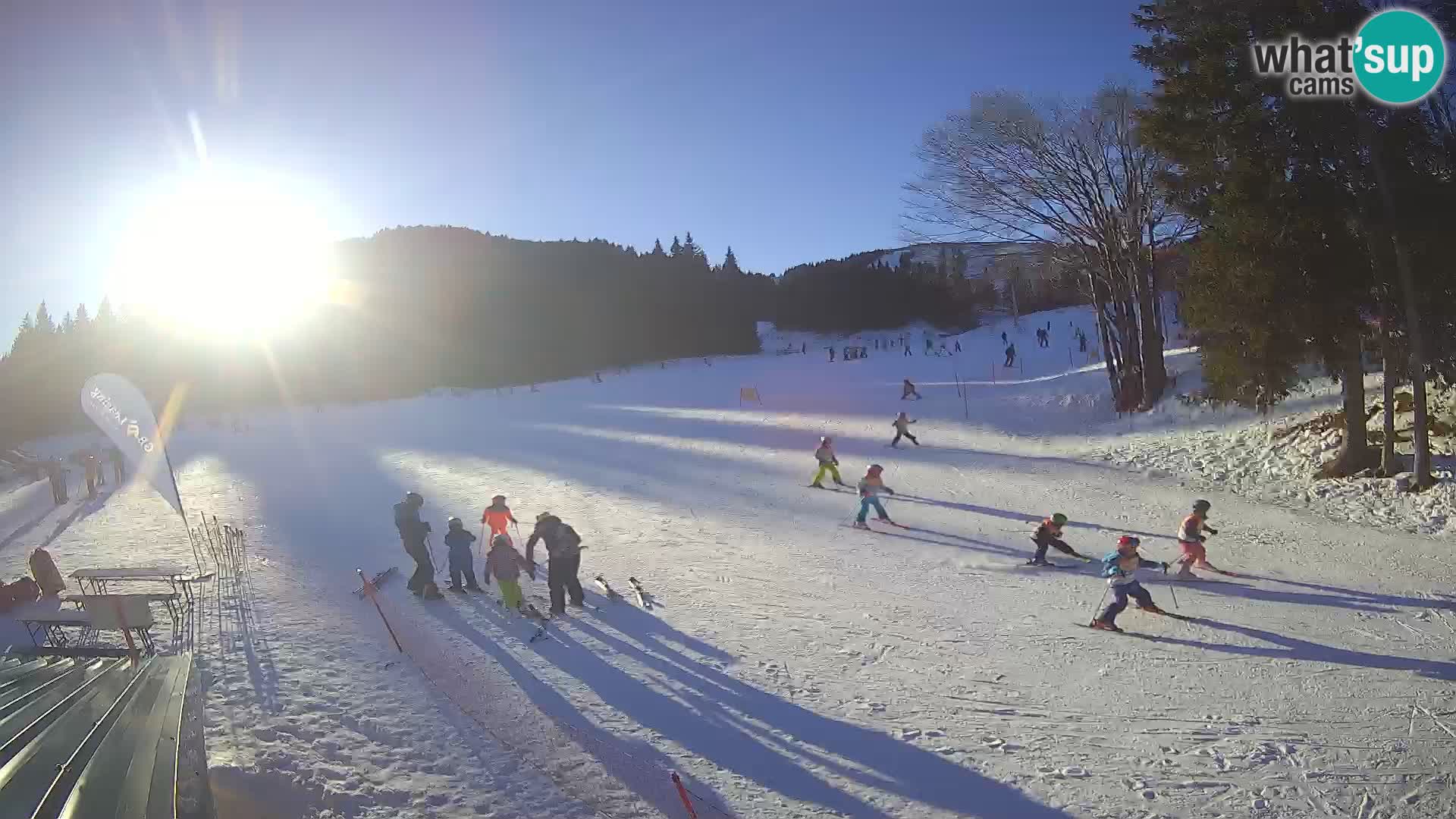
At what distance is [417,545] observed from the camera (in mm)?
9977

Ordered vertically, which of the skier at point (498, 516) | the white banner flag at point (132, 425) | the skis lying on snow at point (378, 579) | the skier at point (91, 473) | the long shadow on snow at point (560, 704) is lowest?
the long shadow on snow at point (560, 704)

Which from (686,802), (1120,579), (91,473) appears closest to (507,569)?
(686,802)

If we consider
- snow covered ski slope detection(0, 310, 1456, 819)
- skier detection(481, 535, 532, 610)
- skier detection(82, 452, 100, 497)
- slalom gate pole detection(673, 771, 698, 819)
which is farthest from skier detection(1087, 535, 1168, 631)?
skier detection(82, 452, 100, 497)

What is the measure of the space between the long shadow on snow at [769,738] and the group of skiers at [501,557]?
4.22 ft

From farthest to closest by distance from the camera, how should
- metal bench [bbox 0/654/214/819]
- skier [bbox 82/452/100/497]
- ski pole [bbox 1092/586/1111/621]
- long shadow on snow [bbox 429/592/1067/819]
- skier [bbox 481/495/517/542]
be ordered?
skier [bbox 82/452/100/497]
skier [bbox 481/495/517/542]
ski pole [bbox 1092/586/1111/621]
long shadow on snow [bbox 429/592/1067/819]
metal bench [bbox 0/654/214/819]

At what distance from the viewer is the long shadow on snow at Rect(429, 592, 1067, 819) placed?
5.18 meters

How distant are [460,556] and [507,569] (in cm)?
124

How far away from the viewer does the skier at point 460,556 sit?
33.0 ft

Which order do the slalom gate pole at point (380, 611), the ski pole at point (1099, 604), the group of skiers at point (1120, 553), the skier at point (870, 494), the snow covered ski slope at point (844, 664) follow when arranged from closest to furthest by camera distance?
1. the snow covered ski slope at point (844, 664)
2. the slalom gate pole at point (380, 611)
3. the group of skiers at point (1120, 553)
4. the ski pole at point (1099, 604)
5. the skier at point (870, 494)

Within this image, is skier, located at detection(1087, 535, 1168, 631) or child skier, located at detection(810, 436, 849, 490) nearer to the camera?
skier, located at detection(1087, 535, 1168, 631)

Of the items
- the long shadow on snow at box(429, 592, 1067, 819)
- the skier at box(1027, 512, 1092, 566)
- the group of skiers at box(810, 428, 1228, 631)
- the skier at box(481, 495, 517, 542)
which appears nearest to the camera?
the long shadow on snow at box(429, 592, 1067, 819)

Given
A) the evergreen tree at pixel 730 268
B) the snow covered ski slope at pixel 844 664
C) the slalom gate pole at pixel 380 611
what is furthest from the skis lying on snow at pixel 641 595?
the evergreen tree at pixel 730 268

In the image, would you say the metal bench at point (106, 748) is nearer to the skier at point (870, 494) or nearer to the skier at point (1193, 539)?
the skier at point (870, 494)

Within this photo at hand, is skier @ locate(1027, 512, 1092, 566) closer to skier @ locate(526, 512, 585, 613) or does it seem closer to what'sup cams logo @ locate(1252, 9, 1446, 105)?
skier @ locate(526, 512, 585, 613)
